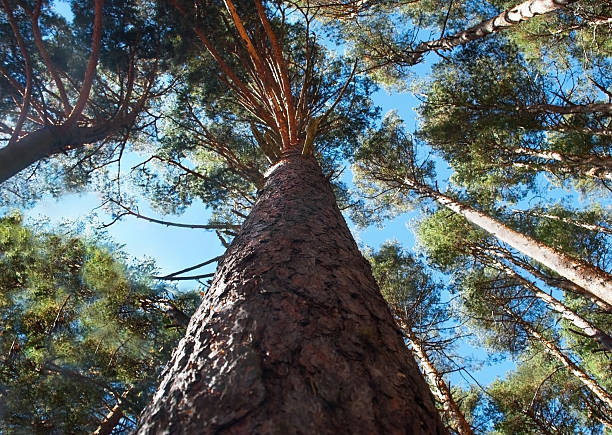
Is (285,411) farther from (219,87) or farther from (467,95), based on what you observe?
(467,95)

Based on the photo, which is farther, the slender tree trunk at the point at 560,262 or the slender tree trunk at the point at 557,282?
the slender tree trunk at the point at 557,282

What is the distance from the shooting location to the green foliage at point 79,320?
5445 millimetres

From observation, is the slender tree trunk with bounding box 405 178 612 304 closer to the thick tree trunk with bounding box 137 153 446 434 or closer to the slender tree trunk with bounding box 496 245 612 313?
the slender tree trunk with bounding box 496 245 612 313

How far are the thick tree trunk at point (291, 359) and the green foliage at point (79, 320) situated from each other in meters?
4.31

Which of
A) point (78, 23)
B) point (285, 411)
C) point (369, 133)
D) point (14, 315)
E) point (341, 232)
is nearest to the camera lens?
point (285, 411)

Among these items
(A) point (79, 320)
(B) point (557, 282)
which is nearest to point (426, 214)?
(B) point (557, 282)

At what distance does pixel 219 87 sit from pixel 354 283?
25.7 ft

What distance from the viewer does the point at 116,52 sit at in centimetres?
723

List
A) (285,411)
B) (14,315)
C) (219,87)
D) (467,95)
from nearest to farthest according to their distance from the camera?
(285,411) → (14,315) → (219,87) → (467,95)

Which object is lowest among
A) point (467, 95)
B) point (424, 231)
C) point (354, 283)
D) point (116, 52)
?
point (354, 283)

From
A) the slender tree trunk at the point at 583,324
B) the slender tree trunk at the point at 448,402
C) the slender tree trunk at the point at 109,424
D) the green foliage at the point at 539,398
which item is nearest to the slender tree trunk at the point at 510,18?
the slender tree trunk at the point at 448,402

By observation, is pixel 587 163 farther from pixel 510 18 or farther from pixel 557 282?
pixel 510 18

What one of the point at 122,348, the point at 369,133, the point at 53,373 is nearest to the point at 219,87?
the point at 369,133

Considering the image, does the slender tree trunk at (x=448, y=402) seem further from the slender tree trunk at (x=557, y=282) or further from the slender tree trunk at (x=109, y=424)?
the slender tree trunk at (x=109, y=424)
